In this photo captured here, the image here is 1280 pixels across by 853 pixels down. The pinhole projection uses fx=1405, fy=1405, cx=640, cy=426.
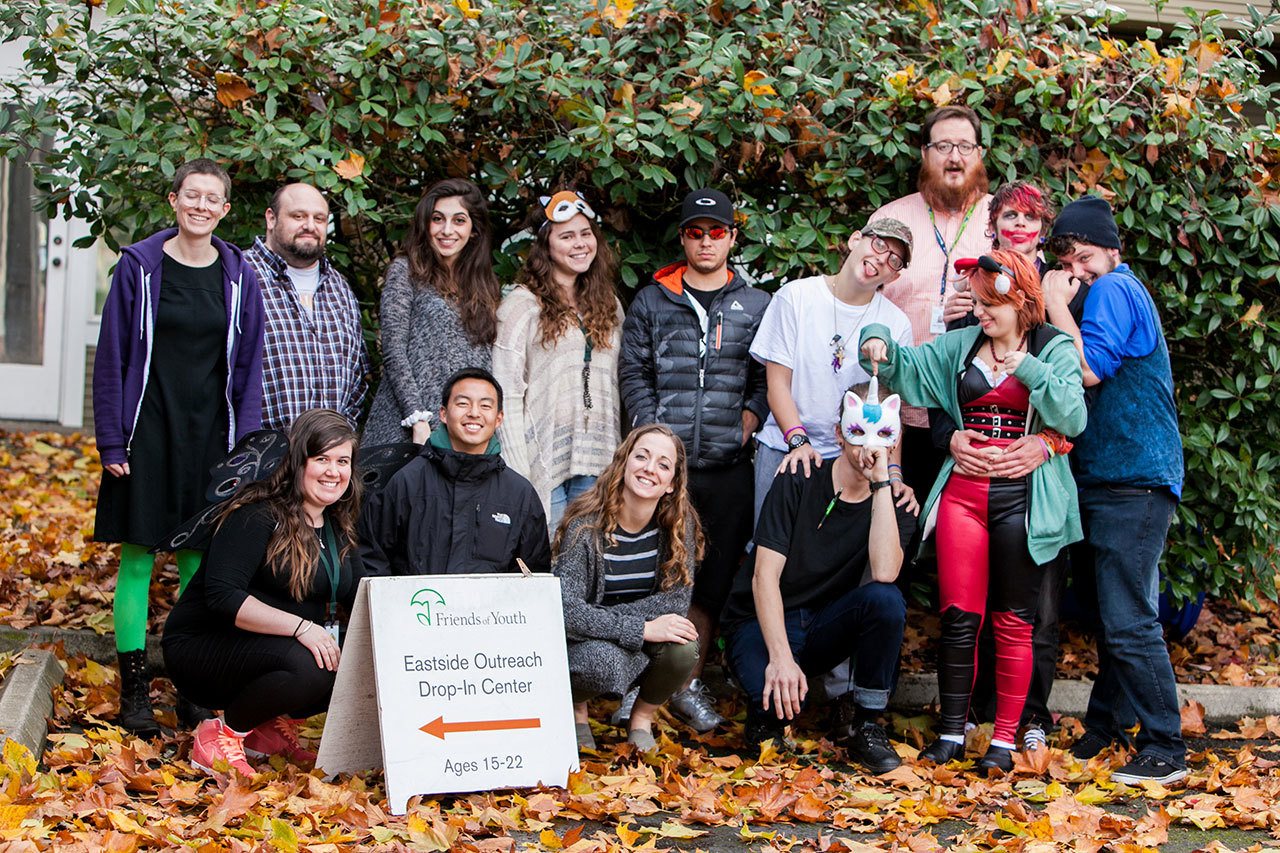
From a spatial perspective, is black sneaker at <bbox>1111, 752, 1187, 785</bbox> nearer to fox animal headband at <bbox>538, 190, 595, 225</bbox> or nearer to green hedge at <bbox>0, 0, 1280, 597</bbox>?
green hedge at <bbox>0, 0, 1280, 597</bbox>

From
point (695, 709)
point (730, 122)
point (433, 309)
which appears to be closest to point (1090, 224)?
point (730, 122)

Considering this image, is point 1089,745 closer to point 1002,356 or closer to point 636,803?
point 1002,356

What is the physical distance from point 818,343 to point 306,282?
2.10 meters

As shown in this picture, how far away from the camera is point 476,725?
187 inches

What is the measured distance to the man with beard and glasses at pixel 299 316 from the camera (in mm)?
5582

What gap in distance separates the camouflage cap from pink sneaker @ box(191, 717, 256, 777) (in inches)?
120

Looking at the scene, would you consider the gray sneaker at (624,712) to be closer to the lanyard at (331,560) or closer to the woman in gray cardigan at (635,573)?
the woman in gray cardigan at (635,573)

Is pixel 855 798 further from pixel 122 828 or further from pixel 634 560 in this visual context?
pixel 122 828

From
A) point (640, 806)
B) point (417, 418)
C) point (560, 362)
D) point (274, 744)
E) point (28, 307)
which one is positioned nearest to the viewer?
point (640, 806)

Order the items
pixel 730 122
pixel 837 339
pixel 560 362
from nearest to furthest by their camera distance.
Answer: pixel 837 339 → pixel 560 362 → pixel 730 122

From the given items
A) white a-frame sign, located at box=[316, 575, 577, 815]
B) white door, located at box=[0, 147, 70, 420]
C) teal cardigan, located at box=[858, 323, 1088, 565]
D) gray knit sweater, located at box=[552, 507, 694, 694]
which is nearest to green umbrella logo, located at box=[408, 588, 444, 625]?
white a-frame sign, located at box=[316, 575, 577, 815]

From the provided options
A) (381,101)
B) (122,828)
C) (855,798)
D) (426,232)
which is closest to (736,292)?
(426,232)

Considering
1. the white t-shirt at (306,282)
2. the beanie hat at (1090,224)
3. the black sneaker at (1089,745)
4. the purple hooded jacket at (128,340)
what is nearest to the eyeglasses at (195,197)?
the purple hooded jacket at (128,340)

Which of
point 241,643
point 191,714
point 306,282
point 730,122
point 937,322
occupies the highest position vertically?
point 730,122
